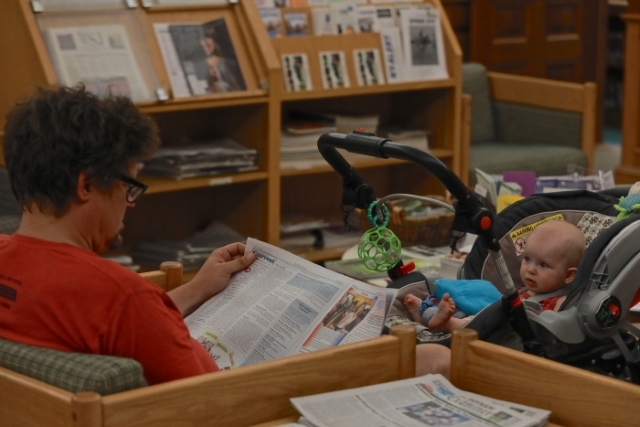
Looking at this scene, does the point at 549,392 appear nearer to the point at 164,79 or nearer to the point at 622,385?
the point at 622,385

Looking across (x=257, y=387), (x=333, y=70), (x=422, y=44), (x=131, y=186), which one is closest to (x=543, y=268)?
(x=257, y=387)

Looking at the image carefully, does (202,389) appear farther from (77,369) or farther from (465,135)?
(465,135)

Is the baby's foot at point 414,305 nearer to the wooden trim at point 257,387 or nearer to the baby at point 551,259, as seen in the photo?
the baby at point 551,259

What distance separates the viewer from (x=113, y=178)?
1.51 meters

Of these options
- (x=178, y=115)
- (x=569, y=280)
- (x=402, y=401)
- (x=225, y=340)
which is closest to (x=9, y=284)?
(x=225, y=340)

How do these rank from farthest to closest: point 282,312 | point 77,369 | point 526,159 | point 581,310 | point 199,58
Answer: point 526,159, point 199,58, point 581,310, point 282,312, point 77,369

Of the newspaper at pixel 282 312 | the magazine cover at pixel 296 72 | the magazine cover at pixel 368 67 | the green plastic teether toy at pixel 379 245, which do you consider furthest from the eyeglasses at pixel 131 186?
the magazine cover at pixel 368 67

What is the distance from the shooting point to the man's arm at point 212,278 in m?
1.92

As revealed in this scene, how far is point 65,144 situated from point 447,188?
60cm

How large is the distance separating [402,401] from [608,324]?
0.54 m

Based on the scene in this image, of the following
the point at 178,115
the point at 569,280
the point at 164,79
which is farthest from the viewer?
the point at 178,115

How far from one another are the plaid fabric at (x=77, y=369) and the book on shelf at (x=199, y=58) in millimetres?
2417

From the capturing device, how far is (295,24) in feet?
14.0

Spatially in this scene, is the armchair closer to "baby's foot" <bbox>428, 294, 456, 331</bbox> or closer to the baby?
"baby's foot" <bbox>428, 294, 456, 331</bbox>
